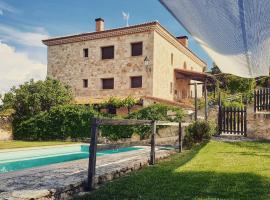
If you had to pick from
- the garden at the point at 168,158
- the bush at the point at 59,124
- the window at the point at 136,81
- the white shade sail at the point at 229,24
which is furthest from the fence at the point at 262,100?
the white shade sail at the point at 229,24

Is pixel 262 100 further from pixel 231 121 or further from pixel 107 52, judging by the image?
pixel 107 52

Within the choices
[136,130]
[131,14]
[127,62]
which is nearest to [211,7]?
[136,130]

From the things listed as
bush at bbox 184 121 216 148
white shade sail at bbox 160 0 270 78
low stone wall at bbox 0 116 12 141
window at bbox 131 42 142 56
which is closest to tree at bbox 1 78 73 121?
low stone wall at bbox 0 116 12 141

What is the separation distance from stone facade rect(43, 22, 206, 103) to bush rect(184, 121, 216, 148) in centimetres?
1065

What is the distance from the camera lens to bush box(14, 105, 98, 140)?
802 inches

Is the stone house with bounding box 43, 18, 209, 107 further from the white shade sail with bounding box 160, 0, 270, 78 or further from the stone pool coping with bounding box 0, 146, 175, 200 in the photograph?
the white shade sail with bounding box 160, 0, 270, 78

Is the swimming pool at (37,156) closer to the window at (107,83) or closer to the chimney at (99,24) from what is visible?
the window at (107,83)

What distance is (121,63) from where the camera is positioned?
26.1 m

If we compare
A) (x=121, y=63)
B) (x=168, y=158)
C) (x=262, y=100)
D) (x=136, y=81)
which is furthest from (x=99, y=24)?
(x=168, y=158)

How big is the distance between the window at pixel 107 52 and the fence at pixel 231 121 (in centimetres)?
1138

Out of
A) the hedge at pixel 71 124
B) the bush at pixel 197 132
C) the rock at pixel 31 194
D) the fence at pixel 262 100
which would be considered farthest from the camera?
the hedge at pixel 71 124

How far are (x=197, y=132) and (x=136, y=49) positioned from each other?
1313 centimetres

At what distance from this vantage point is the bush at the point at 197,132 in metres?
13.6

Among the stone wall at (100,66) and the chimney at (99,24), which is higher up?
the chimney at (99,24)
